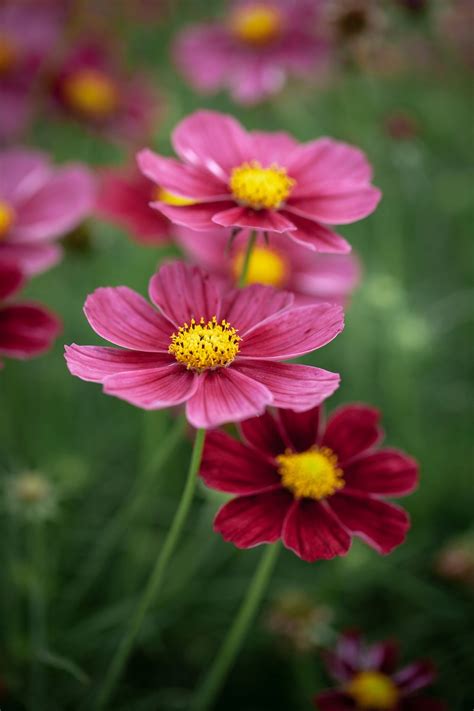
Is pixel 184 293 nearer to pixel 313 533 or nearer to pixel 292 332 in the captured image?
pixel 292 332

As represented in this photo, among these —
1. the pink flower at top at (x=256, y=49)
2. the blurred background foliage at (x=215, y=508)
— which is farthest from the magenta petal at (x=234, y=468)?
the pink flower at top at (x=256, y=49)

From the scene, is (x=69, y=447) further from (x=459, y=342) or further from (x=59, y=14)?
(x=59, y=14)

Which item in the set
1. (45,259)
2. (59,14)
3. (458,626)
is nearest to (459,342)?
(458,626)

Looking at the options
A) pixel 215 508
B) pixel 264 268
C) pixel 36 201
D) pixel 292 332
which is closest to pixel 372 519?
pixel 292 332

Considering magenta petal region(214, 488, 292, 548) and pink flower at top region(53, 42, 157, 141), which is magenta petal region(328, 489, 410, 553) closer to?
magenta petal region(214, 488, 292, 548)

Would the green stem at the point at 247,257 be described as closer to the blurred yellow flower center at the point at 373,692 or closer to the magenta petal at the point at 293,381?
the magenta petal at the point at 293,381

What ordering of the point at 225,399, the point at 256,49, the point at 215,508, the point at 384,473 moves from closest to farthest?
the point at 225,399 < the point at 384,473 < the point at 215,508 < the point at 256,49
